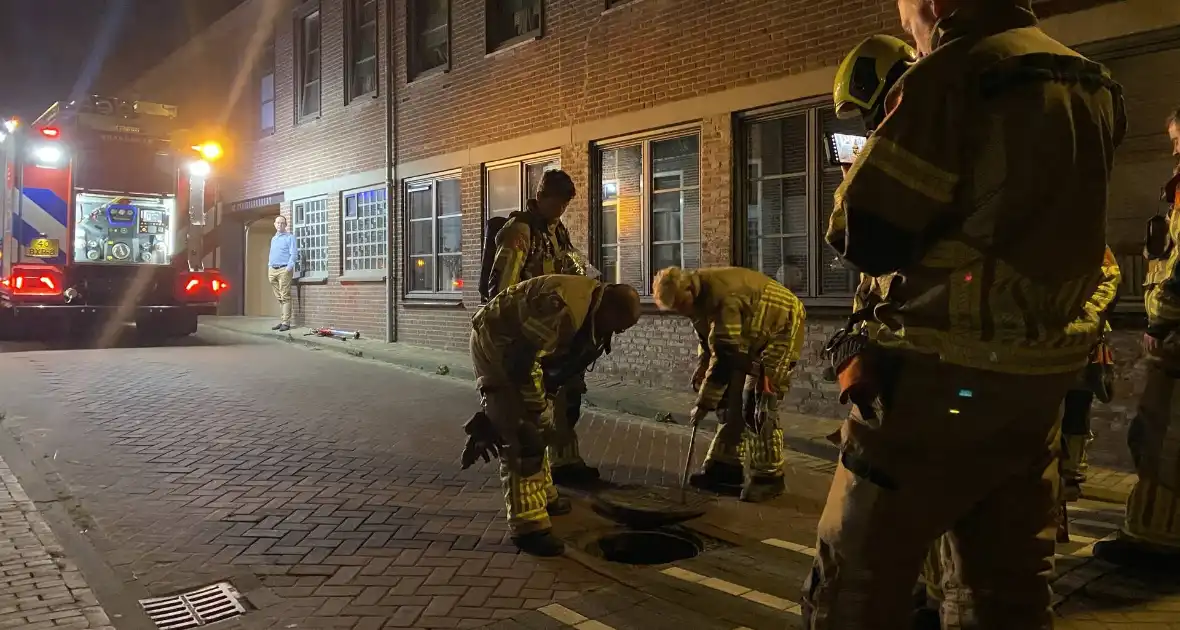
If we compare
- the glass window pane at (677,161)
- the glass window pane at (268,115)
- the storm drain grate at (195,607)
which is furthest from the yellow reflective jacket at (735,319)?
the glass window pane at (268,115)

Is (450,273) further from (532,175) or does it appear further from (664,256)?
(664,256)

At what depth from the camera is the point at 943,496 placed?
6.54 ft

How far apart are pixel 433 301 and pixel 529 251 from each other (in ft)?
28.1

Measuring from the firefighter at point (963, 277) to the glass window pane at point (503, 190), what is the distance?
10604 millimetres

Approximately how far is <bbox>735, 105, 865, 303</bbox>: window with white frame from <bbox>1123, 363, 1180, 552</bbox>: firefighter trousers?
13.8 feet

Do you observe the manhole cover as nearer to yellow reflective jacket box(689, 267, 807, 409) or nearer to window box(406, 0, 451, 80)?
yellow reflective jacket box(689, 267, 807, 409)

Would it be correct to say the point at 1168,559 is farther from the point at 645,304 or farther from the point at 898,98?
the point at 645,304

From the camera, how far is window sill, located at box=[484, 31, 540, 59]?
11.8 m

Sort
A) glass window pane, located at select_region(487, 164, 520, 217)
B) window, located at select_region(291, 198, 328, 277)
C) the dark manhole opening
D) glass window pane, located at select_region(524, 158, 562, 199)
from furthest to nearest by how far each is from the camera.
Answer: window, located at select_region(291, 198, 328, 277)
glass window pane, located at select_region(487, 164, 520, 217)
glass window pane, located at select_region(524, 158, 562, 199)
the dark manhole opening

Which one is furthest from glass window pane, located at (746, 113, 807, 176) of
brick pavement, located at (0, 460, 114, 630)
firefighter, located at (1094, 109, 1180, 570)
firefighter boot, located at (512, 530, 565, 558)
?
brick pavement, located at (0, 460, 114, 630)

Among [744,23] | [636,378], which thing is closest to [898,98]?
[744,23]

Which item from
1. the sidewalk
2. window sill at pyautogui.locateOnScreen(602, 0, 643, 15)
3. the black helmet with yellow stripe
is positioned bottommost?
the sidewalk

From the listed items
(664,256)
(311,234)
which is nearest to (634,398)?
(664,256)

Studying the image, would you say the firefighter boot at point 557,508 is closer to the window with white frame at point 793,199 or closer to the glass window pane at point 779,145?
the window with white frame at point 793,199
